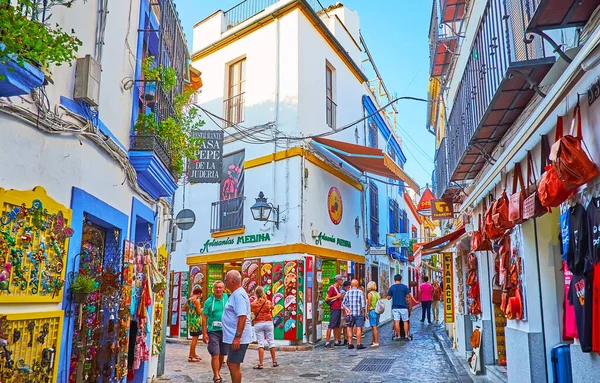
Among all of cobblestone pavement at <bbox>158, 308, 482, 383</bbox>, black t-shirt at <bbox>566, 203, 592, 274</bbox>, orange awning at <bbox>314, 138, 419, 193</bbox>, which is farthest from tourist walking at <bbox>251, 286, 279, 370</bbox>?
black t-shirt at <bbox>566, 203, 592, 274</bbox>

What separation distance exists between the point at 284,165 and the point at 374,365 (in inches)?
258

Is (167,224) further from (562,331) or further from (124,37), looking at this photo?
(562,331)

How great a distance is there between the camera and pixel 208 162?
40.6ft

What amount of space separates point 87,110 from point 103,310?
2.75 meters

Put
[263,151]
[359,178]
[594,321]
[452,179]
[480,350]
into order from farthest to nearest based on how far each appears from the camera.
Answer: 1. [359,178]
2. [263,151]
3. [452,179]
4. [480,350]
5. [594,321]

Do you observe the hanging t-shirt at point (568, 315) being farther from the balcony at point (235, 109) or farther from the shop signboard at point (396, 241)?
the shop signboard at point (396, 241)

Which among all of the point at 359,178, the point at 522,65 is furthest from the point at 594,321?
the point at 359,178

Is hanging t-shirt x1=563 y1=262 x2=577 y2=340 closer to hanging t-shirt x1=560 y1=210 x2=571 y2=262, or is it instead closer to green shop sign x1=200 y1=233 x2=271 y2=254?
hanging t-shirt x1=560 y1=210 x2=571 y2=262

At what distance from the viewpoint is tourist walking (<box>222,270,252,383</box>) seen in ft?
23.9

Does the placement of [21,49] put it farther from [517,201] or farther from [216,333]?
[216,333]

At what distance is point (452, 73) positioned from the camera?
12602mm

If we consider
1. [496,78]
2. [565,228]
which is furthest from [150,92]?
[565,228]

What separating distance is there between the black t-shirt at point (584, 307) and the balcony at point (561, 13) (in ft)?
7.06

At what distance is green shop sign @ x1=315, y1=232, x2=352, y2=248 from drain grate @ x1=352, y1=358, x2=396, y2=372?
465cm
